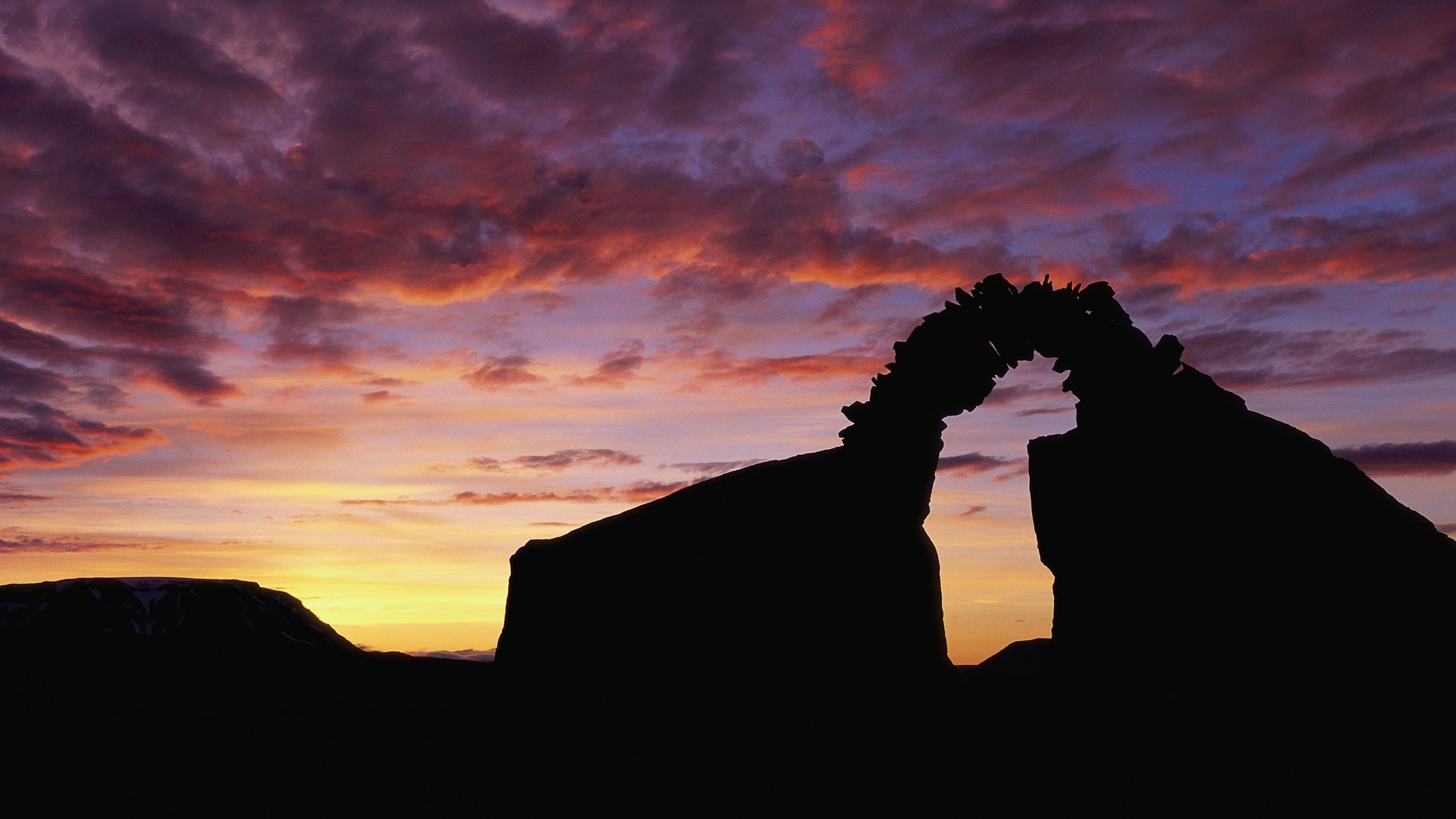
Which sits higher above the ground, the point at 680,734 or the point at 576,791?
Answer: the point at 680,734

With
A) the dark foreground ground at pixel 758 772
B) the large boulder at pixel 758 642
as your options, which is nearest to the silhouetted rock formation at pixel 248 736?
the dark foreground ground at pixel 758 772

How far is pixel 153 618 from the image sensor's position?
433 ft

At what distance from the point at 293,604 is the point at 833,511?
496 feet

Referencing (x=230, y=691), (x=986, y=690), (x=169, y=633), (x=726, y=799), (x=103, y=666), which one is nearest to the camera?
(x=726, y=799)

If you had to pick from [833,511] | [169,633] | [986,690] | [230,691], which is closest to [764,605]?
[833,511]

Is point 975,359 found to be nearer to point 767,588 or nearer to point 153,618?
point 767,588

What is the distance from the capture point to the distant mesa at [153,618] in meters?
120

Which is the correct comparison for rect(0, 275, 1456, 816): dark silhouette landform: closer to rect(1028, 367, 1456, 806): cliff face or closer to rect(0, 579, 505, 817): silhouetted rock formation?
rect(1028, 367, 1456, 806): cliff face

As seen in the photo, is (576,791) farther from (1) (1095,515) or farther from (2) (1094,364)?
(2) (1094,364)

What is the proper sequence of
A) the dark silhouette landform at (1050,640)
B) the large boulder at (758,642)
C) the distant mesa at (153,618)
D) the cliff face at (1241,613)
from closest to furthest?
1. the cliff face at (1241,613)
2. the dark silhouette landform at (1050,640)
3. the large boulder at (758,642)
4. the distant mesa at (153,618)

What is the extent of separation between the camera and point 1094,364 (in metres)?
14.5

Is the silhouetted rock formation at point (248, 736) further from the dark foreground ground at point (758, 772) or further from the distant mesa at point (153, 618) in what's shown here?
the distant mesa at point (153, 618)

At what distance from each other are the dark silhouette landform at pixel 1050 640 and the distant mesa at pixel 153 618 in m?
110

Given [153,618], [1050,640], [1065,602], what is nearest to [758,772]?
[1065,602]
